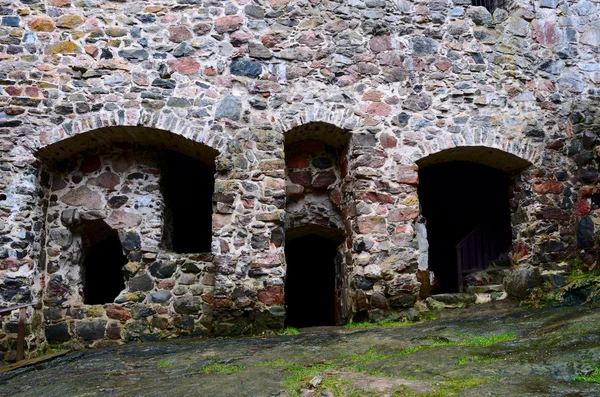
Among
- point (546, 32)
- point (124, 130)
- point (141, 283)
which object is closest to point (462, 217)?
point (546, 32)

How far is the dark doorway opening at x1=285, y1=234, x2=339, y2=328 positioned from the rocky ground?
3771mm

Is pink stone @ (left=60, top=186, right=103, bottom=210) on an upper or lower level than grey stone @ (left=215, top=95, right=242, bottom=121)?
lower

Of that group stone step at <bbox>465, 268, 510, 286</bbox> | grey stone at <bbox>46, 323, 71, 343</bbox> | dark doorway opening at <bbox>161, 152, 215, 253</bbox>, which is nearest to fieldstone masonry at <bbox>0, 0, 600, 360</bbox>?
grey stone at <bbox>46, 323, 71, 343</bbox>

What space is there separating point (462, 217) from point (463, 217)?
2cm

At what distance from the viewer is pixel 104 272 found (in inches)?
349

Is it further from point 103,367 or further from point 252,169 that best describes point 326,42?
point 103,367

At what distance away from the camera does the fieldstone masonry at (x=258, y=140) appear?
6.44 meters

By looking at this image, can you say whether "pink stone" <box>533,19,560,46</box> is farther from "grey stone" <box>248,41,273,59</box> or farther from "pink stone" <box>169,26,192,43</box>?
"pink stone" <box>169,26,192,43</box>

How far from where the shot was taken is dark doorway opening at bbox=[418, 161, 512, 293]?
360 inches

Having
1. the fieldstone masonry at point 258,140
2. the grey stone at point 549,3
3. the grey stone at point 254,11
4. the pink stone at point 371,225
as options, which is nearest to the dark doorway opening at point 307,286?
the fieldstone masonry at point 258,140

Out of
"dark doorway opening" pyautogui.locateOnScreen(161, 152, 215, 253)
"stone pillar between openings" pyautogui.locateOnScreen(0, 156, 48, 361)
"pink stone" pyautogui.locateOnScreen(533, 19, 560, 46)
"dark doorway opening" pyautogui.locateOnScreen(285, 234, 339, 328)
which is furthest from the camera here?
"dark doorway opening" pyautogui.locateOnScreen(285, 234, 339, 328)

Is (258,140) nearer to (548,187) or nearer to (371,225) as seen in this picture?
(371,225)

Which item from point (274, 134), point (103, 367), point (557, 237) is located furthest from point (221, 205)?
point (557, 237)

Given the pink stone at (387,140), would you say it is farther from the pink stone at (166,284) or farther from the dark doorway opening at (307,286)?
the dark doorway opening at (307,286)
